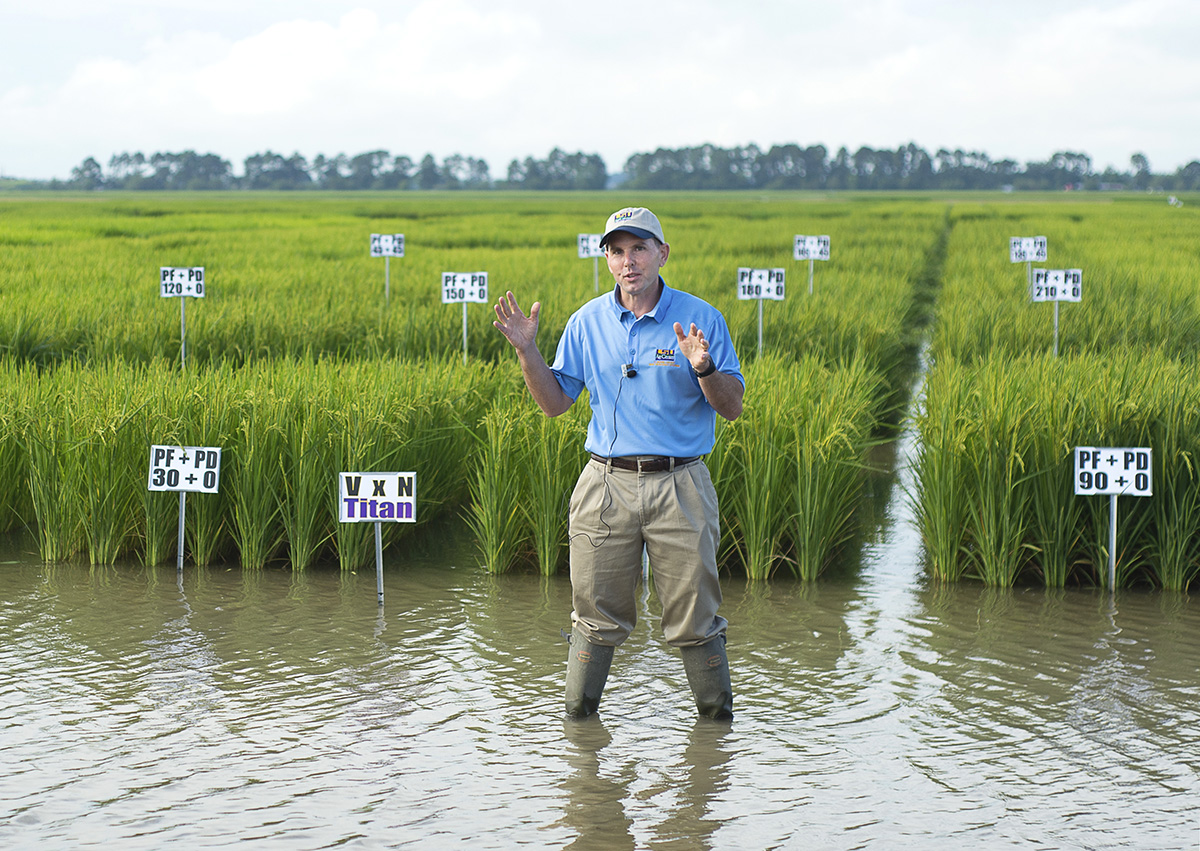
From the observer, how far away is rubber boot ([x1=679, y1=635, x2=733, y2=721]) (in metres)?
3.95

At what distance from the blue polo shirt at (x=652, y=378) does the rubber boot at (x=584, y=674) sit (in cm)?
64

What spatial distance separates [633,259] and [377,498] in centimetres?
218

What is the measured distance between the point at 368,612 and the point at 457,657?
0.79m

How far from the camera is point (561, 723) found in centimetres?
404

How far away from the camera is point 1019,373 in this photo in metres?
7.50

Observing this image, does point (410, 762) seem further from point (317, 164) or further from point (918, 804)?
point (317, 164)

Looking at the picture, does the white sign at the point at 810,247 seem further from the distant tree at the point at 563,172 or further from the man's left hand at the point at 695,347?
the distant tree at the point at 563,172

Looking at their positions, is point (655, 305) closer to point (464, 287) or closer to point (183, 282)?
point (464, 287)

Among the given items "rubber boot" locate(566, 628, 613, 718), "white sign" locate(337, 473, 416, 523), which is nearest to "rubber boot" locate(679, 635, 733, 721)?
"rubber boot" locate(566, 628, 613, 718)

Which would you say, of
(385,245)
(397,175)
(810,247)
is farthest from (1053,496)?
(397,175)

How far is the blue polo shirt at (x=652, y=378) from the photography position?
3.81 meters

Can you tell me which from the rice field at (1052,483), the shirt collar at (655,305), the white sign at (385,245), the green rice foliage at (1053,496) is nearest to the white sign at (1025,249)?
the white sign at (385,245)

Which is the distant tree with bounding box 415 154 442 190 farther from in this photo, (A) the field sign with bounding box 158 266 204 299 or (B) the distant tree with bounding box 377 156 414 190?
Result: (A) the field sign with bounding box 158 266 204 299

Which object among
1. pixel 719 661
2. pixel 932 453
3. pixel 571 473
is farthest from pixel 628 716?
pixel 932 453
